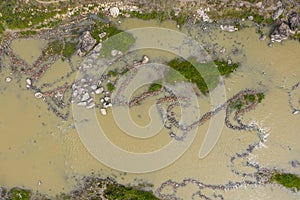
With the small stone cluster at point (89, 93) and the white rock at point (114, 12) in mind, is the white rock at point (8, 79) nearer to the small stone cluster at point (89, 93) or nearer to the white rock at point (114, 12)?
the small stone cluster at point (89, 93)

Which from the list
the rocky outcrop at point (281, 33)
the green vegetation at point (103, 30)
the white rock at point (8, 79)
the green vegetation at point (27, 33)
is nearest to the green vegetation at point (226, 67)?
the rocky outcrop at point (281, 33)

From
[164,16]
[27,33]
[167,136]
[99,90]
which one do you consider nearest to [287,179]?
[167,136]

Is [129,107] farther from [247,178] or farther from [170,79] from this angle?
[247,178]

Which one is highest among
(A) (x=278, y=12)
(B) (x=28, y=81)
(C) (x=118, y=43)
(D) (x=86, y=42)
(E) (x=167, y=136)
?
(A) (x=278, y=12)

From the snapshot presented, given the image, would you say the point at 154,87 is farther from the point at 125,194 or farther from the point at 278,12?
the point at 278,12

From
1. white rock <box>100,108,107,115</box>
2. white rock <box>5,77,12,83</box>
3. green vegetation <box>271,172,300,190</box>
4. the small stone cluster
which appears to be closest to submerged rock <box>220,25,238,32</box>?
the small stone cluster

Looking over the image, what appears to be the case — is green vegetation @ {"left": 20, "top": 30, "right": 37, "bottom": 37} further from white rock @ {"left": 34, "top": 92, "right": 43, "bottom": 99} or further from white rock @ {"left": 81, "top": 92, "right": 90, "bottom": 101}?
white rock @ {"left": 81, "top": 92, "right": 90, "bottom": 101}
